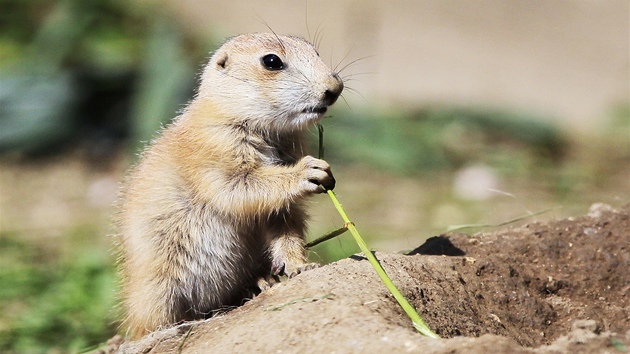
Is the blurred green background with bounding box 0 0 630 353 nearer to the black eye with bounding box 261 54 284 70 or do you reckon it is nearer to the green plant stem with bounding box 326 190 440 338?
the black eye with bounding box 261 54 284 70

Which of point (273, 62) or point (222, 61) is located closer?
point (273, 62)

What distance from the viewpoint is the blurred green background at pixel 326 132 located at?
9.71 metres

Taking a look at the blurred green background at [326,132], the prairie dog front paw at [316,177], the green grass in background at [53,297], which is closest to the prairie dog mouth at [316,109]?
the prairie dog front paw at [316,177]

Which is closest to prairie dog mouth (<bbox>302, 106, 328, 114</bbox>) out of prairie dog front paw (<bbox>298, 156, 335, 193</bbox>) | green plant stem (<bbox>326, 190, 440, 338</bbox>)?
prairie dog front paw (<bbox>298, 156, 335, 193</bbox>)

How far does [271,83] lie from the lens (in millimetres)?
5004

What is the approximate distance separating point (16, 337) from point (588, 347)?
4.59 meters

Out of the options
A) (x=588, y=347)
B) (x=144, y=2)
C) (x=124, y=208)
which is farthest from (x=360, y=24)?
(x=588, y=347)

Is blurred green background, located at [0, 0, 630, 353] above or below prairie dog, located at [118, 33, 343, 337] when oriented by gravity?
above

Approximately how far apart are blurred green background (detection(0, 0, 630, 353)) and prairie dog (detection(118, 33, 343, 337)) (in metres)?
3.10

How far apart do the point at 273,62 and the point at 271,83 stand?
0.15m

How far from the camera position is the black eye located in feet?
16.6

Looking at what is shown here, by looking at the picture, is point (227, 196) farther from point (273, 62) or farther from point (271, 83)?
point (273, 62)

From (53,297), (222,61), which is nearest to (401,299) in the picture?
(222,61)

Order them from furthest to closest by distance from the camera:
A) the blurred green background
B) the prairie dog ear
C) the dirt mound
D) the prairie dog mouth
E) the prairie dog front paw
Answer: the blurred green background < the prairie dog ear < the prairie dog mouth < the prairie dog front paw < the dirt mound
